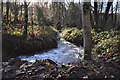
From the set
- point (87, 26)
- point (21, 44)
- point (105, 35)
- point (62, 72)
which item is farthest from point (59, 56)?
point (62, 72)

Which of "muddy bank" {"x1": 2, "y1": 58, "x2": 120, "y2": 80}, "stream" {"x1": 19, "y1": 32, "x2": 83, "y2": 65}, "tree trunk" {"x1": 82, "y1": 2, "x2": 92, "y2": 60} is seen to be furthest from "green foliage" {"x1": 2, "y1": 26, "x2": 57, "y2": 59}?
"tree trunk" {"x1": 82, "y1": 2, "x2": 92, "y2": 60}

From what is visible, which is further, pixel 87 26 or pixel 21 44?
pixel 21 44

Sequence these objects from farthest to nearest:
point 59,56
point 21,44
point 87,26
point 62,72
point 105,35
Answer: point 105,35, point 21,44, point 59,56, point 87,26, point 62,72

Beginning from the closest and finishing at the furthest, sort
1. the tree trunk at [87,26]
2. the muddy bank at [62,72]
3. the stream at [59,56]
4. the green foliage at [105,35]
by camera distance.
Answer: the muddy bank at [62,72] < the tree trunk at [87,26] < the stream at [59,56] < the green foliage at [105,35]

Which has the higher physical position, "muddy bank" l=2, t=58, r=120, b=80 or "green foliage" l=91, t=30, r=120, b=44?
"green foliage" l=91, t=30, r=120, b=44

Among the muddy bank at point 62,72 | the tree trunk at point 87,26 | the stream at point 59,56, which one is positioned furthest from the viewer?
the stream at point 59,56

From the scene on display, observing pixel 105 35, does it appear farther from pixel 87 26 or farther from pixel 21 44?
pixel 21 44

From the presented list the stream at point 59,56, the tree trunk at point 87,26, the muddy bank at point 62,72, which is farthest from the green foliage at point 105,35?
the muddy bank at point 62,72

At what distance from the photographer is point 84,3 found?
4.34 metres

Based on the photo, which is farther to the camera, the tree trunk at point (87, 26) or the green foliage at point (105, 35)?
the green foliage at point (105, 35)

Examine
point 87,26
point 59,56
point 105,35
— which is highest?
point 87,26

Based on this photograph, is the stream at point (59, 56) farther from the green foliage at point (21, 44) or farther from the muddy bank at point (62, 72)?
the muddy bank at point (62, 72)

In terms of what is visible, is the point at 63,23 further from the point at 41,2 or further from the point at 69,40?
the point at 69,40

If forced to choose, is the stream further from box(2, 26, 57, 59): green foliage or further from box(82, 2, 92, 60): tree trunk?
box(82, 2, 92, 60): tree trunk
